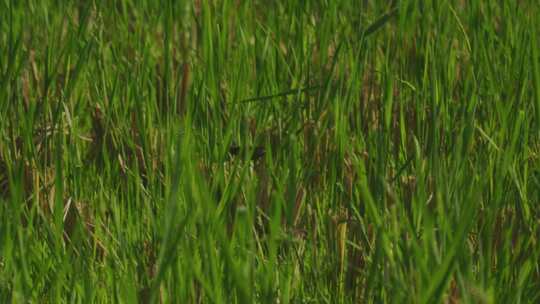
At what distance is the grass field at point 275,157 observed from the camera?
1.41 m

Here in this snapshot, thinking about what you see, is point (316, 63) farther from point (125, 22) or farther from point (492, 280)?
point (492, 280)

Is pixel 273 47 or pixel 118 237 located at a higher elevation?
pixel 273 47

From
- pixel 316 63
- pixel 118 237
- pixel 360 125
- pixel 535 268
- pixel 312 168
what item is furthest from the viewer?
pixel 316 63

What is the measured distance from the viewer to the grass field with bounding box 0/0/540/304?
1.41 m

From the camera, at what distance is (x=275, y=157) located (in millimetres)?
2072

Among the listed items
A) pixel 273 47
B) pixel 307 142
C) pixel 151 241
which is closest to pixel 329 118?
pixel 307 142

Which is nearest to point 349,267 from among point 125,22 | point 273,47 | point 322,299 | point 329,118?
point 322,299

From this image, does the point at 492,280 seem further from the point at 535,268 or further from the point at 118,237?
the point at 118,237

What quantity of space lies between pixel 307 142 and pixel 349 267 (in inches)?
17.9

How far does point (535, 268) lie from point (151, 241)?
531mm

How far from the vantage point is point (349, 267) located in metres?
1.60

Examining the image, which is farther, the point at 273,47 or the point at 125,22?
the point at 125,22

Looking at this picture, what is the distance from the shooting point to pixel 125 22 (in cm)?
253

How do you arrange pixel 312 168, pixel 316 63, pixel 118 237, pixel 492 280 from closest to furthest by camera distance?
pixel 492 280
pixel 118 237
pixel 312 168
pixel 316 63
